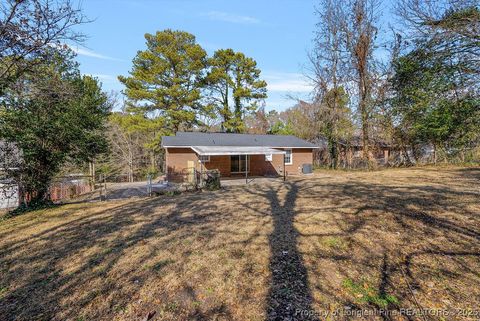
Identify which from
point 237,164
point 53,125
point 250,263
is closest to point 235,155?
point 237,164

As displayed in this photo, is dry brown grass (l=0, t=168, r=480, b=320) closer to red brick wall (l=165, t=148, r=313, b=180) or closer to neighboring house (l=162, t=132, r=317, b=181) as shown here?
neighboring house (l=162, t=132, r=317, b=181)

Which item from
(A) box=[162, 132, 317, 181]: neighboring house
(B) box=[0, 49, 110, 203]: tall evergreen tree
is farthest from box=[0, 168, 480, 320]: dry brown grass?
(A) box=[162, 132, 317, 181]: neighboring house

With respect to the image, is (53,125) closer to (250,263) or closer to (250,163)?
(250,263)

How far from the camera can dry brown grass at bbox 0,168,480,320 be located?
2.81m

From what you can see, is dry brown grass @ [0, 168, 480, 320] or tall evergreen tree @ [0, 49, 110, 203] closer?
dry brown grass @ [0, 168, 480, 320]

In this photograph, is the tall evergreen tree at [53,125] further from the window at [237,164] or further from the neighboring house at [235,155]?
the window at [237,164]

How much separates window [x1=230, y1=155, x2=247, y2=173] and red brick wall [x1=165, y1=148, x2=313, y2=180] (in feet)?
1.33

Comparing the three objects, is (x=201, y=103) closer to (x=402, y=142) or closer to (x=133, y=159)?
(x=133, y=159)

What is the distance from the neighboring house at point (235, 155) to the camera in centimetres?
1597

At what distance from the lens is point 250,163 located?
18734 millimetres

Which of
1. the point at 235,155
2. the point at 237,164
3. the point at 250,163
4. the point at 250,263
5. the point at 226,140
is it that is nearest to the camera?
the point at 250,263

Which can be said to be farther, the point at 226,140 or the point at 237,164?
the point at 226,140

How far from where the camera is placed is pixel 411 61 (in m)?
7.69

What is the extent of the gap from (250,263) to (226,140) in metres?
15.6
